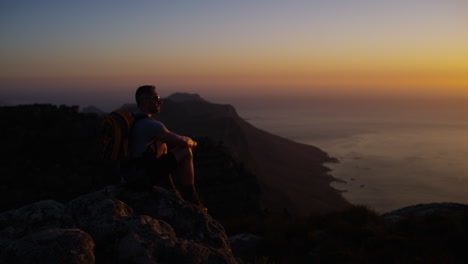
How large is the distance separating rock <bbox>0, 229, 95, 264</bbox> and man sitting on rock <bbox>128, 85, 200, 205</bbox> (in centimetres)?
142

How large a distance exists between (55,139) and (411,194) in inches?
2189

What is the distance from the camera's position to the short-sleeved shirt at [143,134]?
13.7 feet

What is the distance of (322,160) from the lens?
319ft

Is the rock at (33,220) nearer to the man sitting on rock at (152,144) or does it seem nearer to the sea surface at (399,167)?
the man sitting on rock at (152,144)

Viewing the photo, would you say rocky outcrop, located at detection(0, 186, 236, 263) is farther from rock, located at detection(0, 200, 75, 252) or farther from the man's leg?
the man's leg

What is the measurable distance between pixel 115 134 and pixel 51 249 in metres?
1.71

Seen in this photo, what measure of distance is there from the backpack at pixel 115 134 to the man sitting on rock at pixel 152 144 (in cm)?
13

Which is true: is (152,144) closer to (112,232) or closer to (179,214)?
(179,214)

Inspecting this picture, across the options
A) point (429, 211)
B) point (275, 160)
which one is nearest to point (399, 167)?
point (275, 160)

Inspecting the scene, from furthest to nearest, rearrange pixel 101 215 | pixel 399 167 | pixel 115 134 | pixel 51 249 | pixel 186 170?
1. pixel 399 167
2. pixel 186 170
3. pixel 115 134
4. pixel 101 215
5. pixel 51 249

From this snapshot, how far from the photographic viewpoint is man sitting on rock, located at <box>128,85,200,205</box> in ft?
13.8

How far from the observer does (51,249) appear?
2678 millimetres

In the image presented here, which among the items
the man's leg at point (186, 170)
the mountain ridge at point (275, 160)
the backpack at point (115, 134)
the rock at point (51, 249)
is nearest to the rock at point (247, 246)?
the man's leg at point (186, 170)

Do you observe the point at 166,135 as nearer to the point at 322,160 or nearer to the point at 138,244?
the point at 138,244
